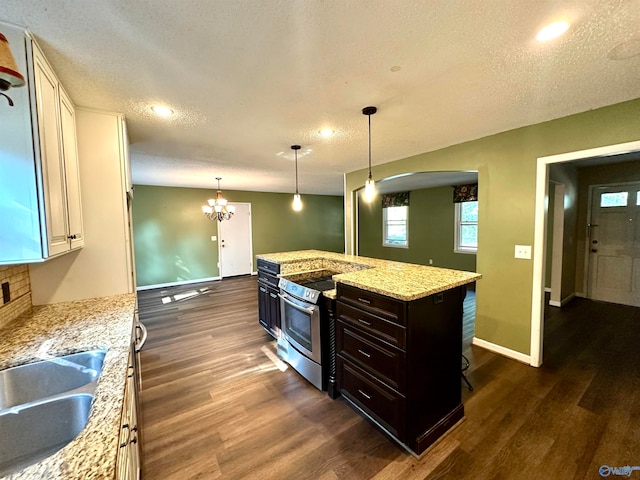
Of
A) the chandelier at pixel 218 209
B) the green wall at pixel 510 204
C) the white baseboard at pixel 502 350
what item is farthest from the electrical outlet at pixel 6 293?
the white baseboard at pixel 502 350

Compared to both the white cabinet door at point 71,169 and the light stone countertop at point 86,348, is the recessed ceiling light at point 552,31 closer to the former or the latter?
the light stone countertop at point 86,348

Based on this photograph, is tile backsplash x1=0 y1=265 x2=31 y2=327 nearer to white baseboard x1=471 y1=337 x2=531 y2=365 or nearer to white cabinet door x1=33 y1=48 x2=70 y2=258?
white cabinet door x1=33 y1=48 x2=70 y2=258

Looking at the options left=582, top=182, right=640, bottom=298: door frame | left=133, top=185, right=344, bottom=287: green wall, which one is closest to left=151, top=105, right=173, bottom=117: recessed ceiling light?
left=133, top=185, right=344, bottom=287: green wall

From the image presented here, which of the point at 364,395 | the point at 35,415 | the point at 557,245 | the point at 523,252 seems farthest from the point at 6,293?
the point at 557,245

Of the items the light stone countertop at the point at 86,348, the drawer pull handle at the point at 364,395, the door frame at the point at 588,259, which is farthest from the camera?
the door frame at the point at 588,259

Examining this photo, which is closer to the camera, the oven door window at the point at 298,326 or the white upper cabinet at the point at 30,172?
the white upper cabinet at the point at 30,172

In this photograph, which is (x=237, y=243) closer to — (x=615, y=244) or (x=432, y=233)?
(x=432, y=233)

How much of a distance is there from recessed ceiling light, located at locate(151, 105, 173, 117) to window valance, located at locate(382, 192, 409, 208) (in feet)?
20.0

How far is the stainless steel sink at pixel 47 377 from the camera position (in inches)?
43.7

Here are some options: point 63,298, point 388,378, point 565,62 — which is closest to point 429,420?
point 388,378

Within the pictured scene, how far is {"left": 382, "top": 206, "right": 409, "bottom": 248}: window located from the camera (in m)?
7.35

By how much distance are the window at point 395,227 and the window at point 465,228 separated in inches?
54.2

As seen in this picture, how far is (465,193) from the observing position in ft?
19.3

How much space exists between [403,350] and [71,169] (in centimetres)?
246
